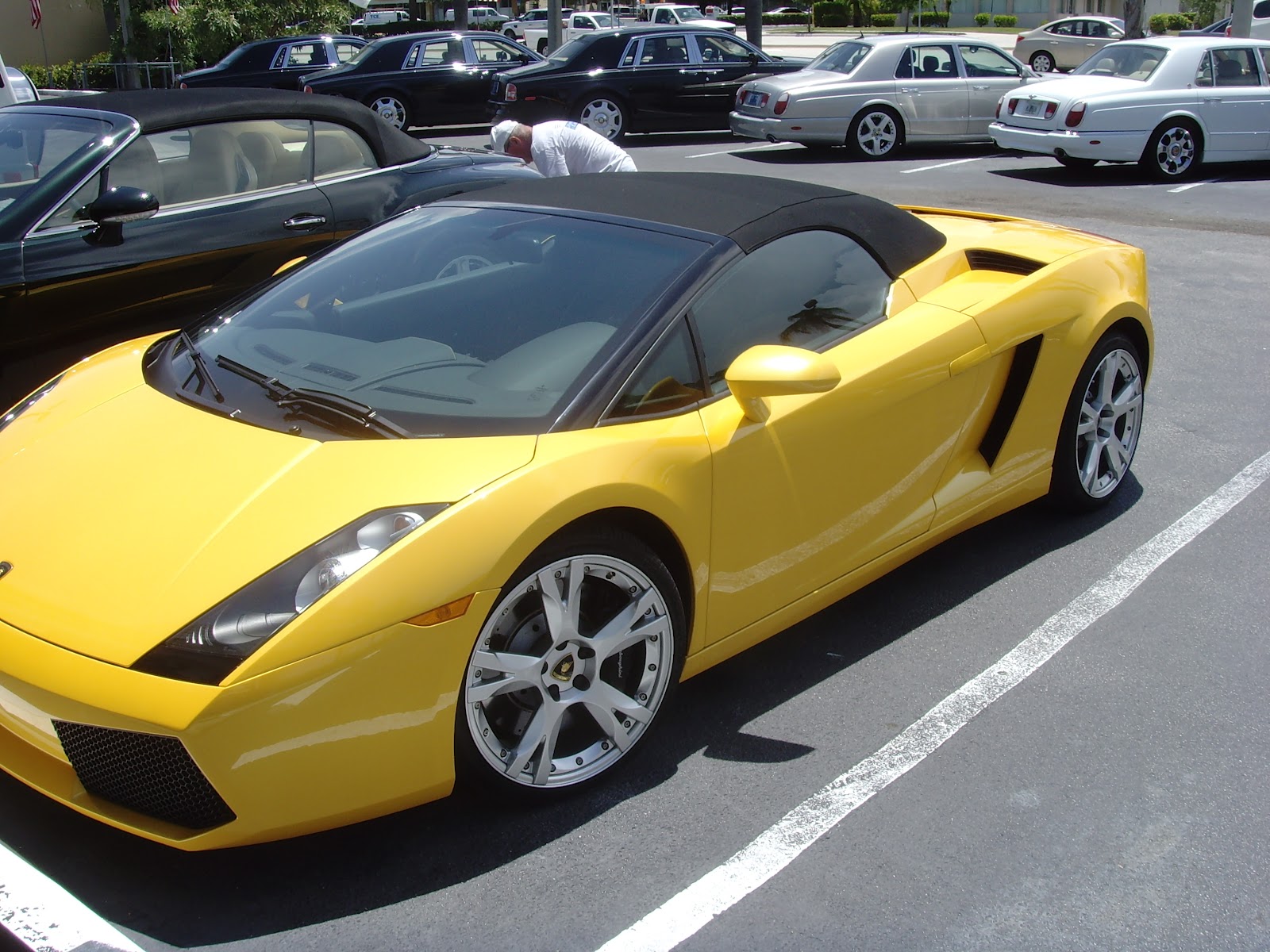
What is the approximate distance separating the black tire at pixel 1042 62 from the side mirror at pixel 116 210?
31309mm

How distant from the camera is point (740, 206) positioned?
11.9 ft

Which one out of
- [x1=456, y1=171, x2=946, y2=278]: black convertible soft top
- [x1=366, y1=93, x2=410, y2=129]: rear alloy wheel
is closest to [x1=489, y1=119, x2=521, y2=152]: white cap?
[x1=456, y1=171, x2=946, y2=278]: black convertible soft top

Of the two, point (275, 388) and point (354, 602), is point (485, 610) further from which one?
point (275, 388)

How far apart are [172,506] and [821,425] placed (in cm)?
163

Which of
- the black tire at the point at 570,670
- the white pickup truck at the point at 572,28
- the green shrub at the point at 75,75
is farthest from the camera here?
the white pickup truck at the point at 572,28

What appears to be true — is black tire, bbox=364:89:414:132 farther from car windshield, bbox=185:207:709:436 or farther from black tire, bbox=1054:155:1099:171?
car windshield, bbox=185:207:709:436

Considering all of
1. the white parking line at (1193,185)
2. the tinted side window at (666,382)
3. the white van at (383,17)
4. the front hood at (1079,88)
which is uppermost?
the white van at (383,17)

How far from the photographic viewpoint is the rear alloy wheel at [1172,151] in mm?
13148

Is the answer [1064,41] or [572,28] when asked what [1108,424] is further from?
[572,28]

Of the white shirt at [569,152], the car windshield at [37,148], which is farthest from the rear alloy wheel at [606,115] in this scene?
the car windshield at [37,148]

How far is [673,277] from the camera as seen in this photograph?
3.25 metres

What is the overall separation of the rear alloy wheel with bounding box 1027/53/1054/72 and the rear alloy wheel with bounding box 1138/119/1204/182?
20.7 m

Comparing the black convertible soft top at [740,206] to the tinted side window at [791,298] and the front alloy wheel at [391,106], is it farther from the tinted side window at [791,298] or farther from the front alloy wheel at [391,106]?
the front alloy wheel at [391,106]

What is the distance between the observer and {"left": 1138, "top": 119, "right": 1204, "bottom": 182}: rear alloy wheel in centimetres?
1315
